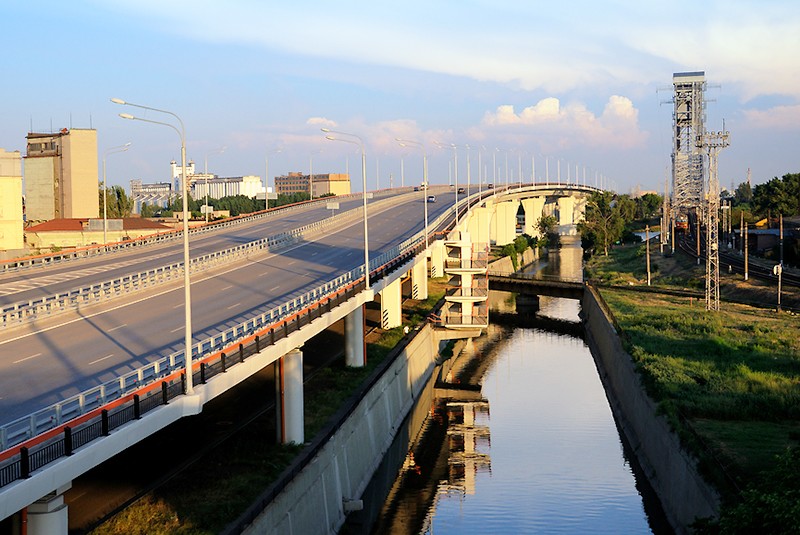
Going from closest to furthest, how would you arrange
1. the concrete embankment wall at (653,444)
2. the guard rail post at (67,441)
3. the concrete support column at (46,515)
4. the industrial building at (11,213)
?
the guard rail post at (67,441), the concrete support column at (46,515), the concrete embankment wall at (653,444), the industrial building at (11,213)

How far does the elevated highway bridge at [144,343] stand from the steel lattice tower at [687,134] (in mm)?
111902

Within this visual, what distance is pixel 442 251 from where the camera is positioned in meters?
104

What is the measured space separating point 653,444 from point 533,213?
153755 millimetres

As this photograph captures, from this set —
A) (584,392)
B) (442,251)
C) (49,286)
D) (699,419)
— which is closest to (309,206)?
(442,251)

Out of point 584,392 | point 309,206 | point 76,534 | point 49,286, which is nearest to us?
point 76,534

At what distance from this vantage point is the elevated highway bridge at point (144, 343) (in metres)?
20.0

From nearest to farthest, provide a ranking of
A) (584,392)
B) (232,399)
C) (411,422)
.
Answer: (232,399) → (411,422) → (584,392)

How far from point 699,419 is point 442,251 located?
Result: 6419cm

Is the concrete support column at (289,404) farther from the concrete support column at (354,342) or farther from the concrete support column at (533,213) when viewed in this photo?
the concrete support column at (533,213)

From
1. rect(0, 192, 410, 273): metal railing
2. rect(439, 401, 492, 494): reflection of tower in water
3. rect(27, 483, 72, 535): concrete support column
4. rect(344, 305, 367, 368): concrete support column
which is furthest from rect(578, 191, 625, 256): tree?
rect(27, 483, 72, 535): concrete support column

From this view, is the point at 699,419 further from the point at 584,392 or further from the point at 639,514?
the point at 584,392

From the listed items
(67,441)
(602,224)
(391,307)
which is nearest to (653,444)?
(391,307)

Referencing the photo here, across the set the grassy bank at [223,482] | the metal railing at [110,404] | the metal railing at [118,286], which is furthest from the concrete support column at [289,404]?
the metal railing at [118,286]

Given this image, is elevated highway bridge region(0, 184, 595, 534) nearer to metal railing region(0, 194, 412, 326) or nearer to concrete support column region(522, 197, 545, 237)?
metal railing region(0, 194, 412, 326)
